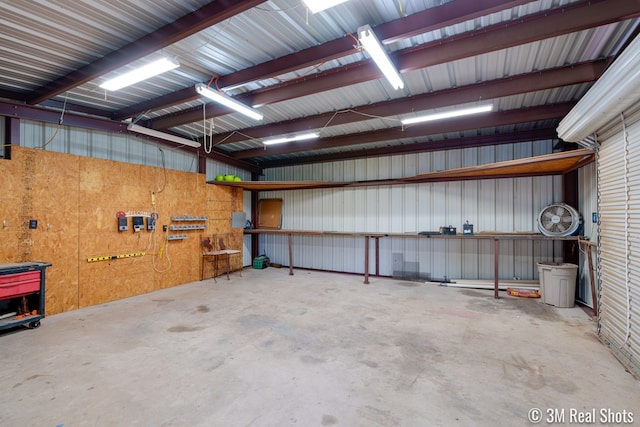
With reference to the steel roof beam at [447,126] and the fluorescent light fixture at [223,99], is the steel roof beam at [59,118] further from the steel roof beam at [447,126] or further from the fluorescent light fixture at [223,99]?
the steel roof beam at [447,126]

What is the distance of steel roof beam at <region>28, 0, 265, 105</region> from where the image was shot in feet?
7.71

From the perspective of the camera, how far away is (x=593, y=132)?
3.45 m

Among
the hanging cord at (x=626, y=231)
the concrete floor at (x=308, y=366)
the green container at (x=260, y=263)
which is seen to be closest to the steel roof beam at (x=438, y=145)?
the green container at (x=260, y=263)

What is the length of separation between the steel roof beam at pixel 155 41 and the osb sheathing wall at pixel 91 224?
1.19 metres

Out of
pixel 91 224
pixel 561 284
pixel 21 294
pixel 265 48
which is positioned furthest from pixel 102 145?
pixel 561 284

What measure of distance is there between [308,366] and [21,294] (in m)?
3.96

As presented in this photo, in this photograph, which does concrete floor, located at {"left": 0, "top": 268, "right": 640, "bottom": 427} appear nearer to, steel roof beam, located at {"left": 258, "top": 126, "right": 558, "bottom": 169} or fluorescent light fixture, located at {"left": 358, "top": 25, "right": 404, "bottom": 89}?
fluorescent light fixture, located at {"left": 358, "top": 25, "right": 404, "bottom": 89}

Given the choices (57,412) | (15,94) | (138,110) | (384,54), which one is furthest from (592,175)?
(15,94)

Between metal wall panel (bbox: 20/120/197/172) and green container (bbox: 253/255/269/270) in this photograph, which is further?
green container (bbox: 253/255/269/270)

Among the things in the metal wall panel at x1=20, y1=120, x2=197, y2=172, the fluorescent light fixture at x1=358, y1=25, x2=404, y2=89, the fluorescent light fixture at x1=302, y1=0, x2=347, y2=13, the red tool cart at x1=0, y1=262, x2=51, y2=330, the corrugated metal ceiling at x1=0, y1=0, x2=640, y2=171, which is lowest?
the red tool cart at x1=0, y1=262, x2=51, y2=330

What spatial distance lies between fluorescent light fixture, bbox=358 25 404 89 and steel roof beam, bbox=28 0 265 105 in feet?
2.92

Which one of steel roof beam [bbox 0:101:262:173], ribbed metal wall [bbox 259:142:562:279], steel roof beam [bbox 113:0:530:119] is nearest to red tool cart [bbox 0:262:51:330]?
steel roof beam [bbox 0:101:262:173]

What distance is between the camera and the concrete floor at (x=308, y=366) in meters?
2.20

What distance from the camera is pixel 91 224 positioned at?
4.86 meters
